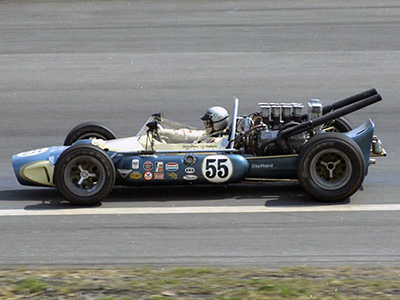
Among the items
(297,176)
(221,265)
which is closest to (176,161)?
(297,176)

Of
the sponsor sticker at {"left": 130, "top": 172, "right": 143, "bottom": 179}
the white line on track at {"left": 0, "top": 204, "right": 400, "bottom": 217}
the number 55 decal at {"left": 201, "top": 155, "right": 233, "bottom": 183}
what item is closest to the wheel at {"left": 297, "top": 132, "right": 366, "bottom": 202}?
the white line on track at {"left": 0, "top": 204, "right": 400, "bottom": 217}

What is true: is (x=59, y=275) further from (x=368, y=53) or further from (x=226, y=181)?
(x=368, y=53)

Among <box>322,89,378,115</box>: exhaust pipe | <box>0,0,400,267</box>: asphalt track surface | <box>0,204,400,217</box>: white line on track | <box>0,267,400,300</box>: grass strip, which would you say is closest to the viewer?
<box>0,267,400,300</box>: grass strip

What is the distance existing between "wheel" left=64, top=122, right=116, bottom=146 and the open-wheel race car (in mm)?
678

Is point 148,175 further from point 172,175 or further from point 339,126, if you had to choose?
point 339,126

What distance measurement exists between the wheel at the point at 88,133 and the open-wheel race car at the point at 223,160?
2.22 feet

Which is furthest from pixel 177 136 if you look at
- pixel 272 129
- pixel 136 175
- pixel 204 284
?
pixel 204 284

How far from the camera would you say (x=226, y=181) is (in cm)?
1041

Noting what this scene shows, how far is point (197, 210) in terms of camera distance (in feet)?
33.4

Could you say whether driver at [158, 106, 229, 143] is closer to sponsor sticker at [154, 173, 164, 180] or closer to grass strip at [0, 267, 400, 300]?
sponsor sticker at [154, 173, 164, 180]

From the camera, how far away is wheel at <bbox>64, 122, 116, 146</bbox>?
38.0 ft

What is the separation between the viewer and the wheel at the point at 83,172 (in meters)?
10.3

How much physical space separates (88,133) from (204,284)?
15.7ft

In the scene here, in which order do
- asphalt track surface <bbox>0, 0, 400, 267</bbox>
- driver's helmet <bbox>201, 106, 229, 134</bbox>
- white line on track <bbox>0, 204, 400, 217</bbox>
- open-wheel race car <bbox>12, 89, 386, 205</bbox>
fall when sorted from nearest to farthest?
asphalt track surface <bbox>0, 0, 400, 267</bbox>
white line on track <bbox>0, 204, 400, 217</bbox>
open-wheel race car <bbox>12, 89, 386, 205</bbox>
driver's helmet <bbox>201, 106, 229, 134</bbox>
